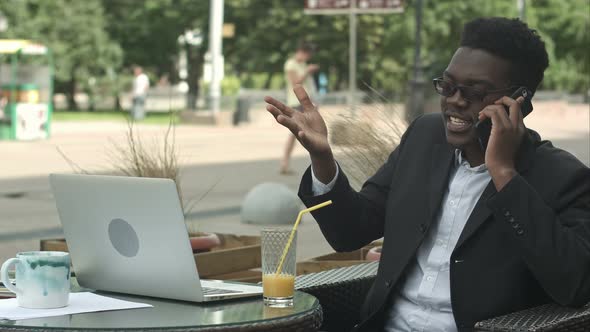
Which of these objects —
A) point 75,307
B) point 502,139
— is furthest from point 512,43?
point 75,307

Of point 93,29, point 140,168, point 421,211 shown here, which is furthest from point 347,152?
point 93,29

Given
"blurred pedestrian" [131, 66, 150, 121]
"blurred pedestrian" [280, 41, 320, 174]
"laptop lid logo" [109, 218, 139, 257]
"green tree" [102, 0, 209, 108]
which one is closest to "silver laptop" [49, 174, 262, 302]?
"laptop lid logo" [109, 218, 139, 257]

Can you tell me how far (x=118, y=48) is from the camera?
4822 centimetres

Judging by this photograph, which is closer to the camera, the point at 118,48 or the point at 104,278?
the point at 104,278

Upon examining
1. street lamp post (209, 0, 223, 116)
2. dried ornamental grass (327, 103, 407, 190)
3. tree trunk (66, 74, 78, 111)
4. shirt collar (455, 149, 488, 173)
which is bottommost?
tree trunk (66, 74, 78, 111)

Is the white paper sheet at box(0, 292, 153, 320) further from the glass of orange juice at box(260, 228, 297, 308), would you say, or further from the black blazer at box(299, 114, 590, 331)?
the black blazer at box(299, 114, 590, 331)

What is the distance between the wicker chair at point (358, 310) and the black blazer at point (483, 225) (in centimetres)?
6

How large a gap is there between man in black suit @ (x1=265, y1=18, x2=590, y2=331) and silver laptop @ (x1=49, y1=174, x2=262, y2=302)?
1.53 feet

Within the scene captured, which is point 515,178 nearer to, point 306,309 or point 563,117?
point 306,309

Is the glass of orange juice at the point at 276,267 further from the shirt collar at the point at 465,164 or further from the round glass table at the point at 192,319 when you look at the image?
the shirt collar at the point at 465,164

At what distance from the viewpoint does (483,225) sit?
11.4 ft

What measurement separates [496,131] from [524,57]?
0.96 ft

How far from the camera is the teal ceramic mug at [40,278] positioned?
3.12 m

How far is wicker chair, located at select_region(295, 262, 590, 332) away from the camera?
10.7 ft
